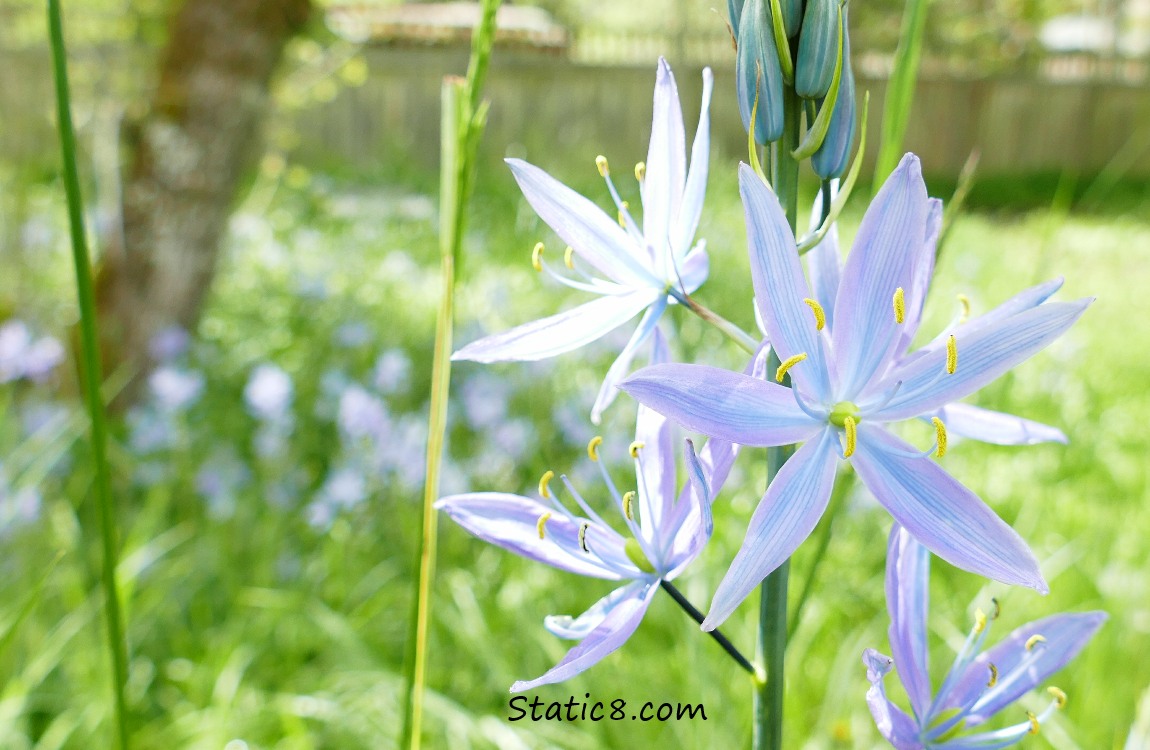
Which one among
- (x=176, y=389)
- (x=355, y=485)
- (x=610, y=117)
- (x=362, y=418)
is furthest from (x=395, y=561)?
(x=610, y=117)

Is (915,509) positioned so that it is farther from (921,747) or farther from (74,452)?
(74,452)

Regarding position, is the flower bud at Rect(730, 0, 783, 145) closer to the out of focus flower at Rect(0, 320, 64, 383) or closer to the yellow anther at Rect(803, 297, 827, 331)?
the yellow anther at Rect(803, 297, 827, 331)

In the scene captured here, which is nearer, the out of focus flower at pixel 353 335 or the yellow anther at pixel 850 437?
the yellow anther at pixel 850 437

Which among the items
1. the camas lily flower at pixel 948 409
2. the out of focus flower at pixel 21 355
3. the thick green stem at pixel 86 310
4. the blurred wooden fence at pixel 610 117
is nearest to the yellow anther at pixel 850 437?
the camas lily flower at pixel 948 409

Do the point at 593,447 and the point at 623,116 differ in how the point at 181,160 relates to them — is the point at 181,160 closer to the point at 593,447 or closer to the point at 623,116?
the point at 593,447

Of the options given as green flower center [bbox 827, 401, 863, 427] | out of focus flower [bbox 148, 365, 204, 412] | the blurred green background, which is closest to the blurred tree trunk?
the blurred green background

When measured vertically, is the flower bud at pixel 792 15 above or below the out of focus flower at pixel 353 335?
above

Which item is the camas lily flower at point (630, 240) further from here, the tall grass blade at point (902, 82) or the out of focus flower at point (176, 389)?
the out of focus flower at point (176, 389)
